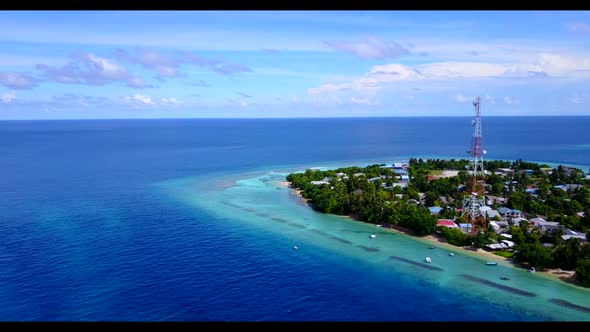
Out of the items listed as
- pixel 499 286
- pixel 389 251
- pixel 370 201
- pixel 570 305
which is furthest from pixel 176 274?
pixel 570 305

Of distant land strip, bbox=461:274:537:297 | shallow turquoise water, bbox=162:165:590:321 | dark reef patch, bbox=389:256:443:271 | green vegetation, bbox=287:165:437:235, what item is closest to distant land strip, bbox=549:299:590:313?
shallow turquoise water, bbox=162:165:590:321

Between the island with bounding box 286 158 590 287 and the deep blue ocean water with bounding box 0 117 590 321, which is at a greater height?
the island with bounding box 286 158 590 287

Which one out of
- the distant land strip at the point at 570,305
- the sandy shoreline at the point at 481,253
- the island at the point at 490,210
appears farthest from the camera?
the island at the point at 490,210

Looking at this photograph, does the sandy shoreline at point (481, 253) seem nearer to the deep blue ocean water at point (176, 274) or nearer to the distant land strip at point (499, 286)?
the distant land strip at point (499, 286)

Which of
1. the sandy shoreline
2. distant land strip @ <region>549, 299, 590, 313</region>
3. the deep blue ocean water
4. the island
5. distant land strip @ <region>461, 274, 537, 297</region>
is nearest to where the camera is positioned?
the deep blue ocean water

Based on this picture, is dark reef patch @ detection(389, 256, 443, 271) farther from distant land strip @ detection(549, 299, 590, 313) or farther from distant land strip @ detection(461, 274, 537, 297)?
distant land strip @ detection(549, 299, 590, 313)

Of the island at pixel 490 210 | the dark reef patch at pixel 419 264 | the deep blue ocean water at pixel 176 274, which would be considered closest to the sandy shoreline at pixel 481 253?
the island at pixel 490 210

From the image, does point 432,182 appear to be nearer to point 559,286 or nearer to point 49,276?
point 559,286

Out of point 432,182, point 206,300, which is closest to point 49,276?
point 206,300
